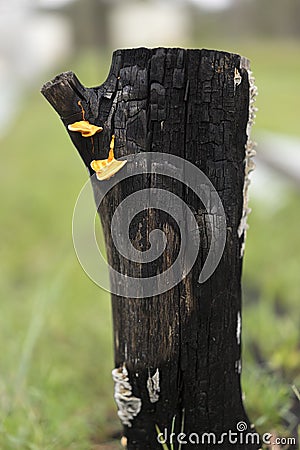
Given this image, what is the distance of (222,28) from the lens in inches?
547

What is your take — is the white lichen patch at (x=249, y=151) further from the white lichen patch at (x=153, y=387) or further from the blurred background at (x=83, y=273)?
the blurred background at (x=83, y=273)

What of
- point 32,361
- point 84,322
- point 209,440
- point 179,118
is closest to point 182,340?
point 209,440

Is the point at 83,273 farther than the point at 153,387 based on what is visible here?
Yes

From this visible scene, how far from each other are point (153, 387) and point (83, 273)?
2453mm

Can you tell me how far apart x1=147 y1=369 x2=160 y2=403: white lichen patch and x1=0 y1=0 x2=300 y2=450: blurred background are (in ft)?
1.58

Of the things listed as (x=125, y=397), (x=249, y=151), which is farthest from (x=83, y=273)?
(x=249, y=151)

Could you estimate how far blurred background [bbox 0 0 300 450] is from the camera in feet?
6.68

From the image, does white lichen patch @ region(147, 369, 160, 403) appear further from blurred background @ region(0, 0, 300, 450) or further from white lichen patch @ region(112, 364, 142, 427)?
blurred background @ region(0, 0, 300, 450)

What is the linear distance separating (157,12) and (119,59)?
14006mm

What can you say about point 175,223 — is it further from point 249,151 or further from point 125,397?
point 125,397

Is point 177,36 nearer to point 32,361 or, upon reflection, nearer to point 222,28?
point 222,28

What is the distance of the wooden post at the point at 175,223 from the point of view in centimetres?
135

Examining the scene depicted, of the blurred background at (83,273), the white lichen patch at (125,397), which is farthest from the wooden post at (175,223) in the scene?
the blurred background at (83,273)

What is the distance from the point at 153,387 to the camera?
4.94 ft
